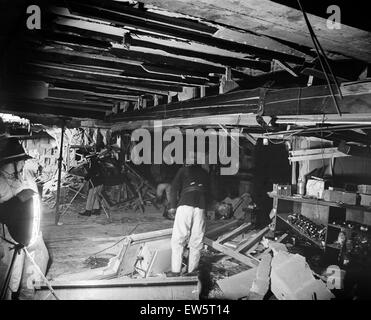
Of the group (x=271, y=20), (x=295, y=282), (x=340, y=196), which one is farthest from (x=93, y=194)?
(x=271, y=20)

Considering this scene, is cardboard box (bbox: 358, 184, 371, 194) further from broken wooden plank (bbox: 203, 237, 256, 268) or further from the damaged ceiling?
the damaged ceiling

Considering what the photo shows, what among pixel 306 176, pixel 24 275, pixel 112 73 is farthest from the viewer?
pixel 306 176

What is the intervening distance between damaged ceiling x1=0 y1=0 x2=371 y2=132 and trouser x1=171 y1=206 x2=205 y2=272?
203 cm

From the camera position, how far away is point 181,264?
6.23 meters

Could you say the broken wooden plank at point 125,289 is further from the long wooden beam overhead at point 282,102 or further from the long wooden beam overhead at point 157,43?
the long wooden beam overhead at point 157,43

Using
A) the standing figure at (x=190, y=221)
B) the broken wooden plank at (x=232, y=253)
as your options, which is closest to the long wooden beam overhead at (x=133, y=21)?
the standing figure at (x=190, y=221)

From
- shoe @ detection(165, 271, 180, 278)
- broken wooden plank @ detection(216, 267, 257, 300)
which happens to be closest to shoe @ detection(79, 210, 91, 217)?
shoe @ detection(165, 271, 180, 278)

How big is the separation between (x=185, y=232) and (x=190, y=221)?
0.24 metres

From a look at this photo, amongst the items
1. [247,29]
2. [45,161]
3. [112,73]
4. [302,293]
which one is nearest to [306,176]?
[302,293]

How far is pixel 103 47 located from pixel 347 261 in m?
6.45

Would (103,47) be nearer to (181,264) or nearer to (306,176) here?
(181,264)

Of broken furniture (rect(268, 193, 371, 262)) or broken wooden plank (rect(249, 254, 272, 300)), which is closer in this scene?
broken wooden plank (rect(249, 254, 272, 300))

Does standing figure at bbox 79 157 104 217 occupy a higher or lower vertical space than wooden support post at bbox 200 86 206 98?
lower

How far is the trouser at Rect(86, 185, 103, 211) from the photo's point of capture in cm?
1121
